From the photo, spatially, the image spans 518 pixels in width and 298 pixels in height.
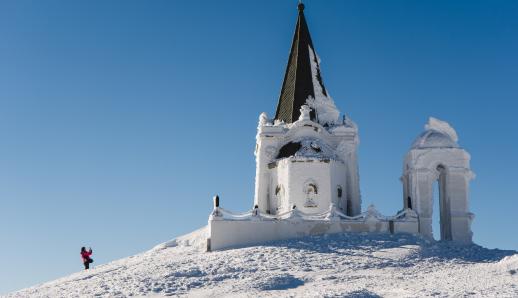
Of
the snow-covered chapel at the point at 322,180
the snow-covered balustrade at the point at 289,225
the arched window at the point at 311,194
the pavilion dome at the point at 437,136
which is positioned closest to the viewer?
the snow-covered balustrade at the point at 289,225

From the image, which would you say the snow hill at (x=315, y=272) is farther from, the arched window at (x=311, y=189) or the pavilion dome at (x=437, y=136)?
the pavilion dome at (x=437, y=136)

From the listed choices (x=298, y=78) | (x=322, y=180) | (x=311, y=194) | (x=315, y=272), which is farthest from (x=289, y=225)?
(x=298, y=78)

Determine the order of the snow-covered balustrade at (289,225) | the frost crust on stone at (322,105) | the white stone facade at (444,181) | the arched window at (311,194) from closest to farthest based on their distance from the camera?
the snow-covered balustrade at (289,225) → the white stone facade at (444,181) → the arched window at (311,194) → the frost crust on stone at (322,105)

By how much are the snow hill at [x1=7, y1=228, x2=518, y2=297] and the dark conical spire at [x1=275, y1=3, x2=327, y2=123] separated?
9225mm

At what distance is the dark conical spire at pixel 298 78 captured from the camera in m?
40.9

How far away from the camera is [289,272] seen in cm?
2838

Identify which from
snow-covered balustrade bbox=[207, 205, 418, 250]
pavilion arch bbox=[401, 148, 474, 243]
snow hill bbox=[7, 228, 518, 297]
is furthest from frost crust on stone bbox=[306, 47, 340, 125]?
snow hill bbox=[7, 228, 518, 297]

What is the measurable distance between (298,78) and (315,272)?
52.4ft

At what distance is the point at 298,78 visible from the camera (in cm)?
4184

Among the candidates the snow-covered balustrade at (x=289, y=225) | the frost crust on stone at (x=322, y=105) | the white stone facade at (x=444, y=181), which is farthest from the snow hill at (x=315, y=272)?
the frost crust on stone at (x=322, y=105)

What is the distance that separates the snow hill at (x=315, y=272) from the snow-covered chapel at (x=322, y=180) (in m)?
1.19

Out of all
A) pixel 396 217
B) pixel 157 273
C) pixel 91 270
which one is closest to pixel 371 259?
pixel 396 217

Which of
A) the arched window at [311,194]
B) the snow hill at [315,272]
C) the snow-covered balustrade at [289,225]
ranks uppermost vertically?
the arched window at [311,194]

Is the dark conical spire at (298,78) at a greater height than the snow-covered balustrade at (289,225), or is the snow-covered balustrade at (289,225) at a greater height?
the dark conical spire at (298,78)
